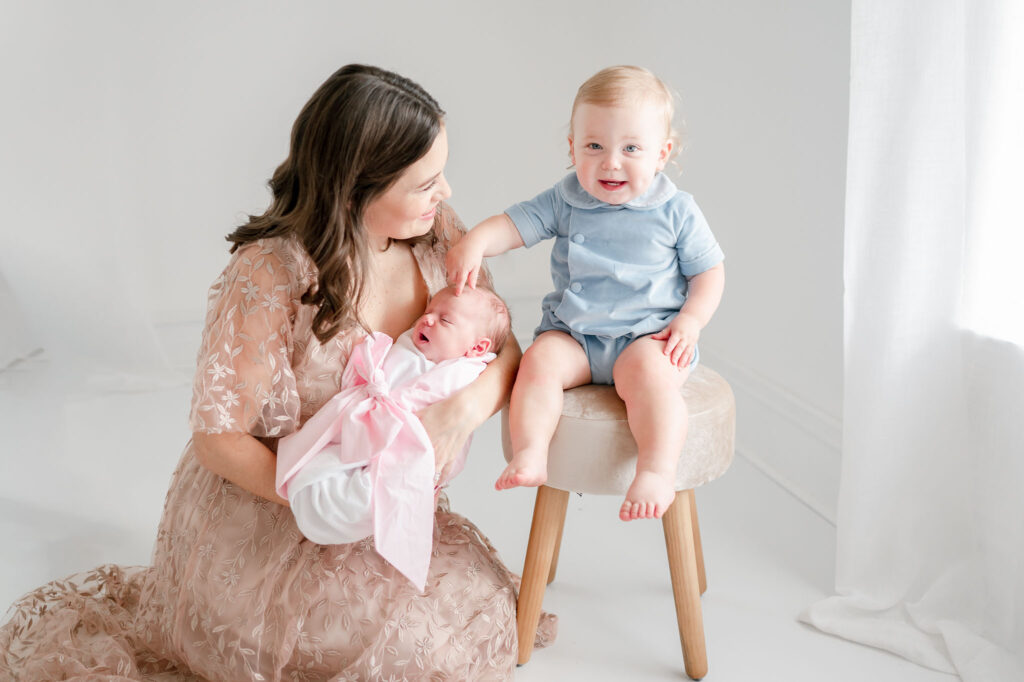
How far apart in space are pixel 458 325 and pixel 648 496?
0.43 metres

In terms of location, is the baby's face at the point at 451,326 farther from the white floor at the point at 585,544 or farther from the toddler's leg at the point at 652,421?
the white floor at the point at 585,544

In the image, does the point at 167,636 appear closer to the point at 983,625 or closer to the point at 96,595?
the point at 96,595

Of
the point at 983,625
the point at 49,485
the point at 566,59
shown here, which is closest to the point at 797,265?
the point at 983,625

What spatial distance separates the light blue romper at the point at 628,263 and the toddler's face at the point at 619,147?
0.16 ft

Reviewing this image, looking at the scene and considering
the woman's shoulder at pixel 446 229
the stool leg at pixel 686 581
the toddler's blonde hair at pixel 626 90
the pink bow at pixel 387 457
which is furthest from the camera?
the woman's shoulder at pixel 446 229

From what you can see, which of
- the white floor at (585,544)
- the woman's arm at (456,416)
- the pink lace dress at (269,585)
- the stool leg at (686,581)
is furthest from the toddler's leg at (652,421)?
the white floor at (585,544)

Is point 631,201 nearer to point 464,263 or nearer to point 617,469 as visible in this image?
point 464,263

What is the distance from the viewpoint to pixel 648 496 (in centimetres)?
155

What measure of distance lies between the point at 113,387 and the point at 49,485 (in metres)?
0.58

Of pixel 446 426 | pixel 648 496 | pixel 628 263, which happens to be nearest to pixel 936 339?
pixel 628 263

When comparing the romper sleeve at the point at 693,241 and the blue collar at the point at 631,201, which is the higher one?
the blue collar at the point at 631,201

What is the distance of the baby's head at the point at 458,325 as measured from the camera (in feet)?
5.52

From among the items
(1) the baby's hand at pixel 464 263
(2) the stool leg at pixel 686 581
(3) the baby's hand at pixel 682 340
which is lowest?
(2) the stool leg at pixel 686 581

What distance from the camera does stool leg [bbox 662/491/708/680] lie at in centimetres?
177
